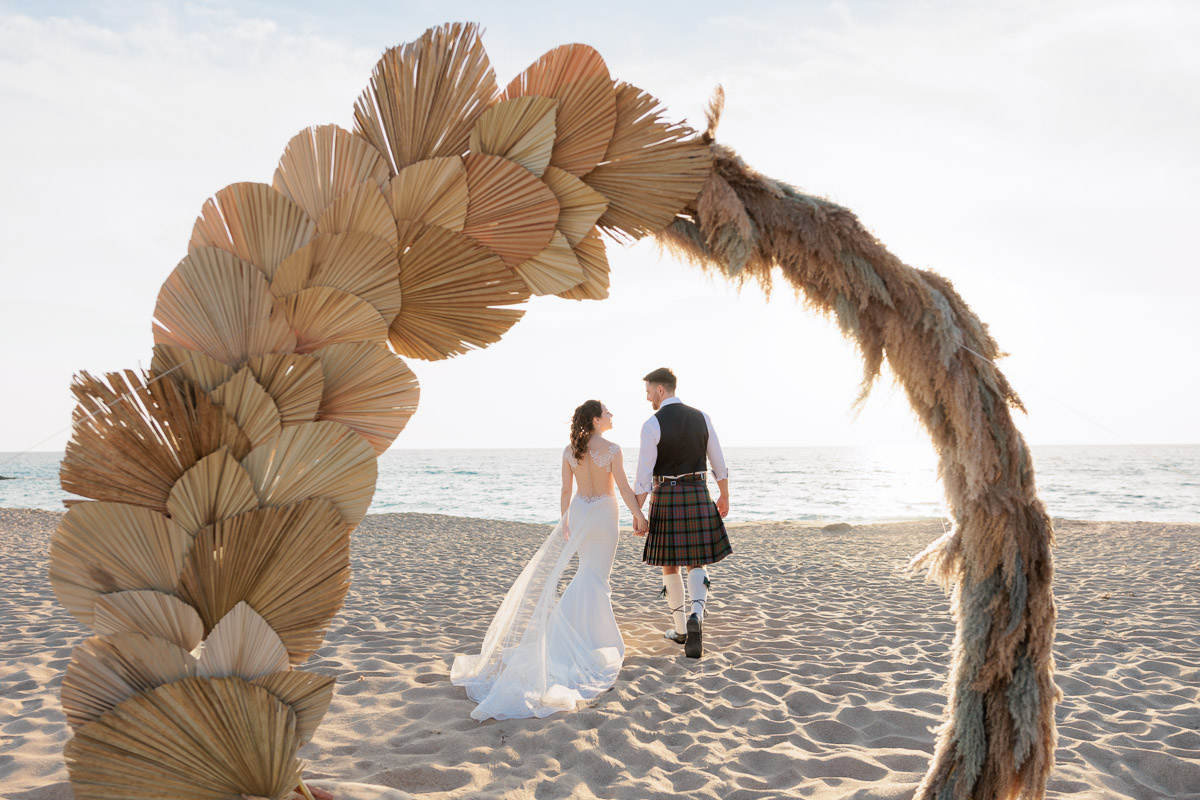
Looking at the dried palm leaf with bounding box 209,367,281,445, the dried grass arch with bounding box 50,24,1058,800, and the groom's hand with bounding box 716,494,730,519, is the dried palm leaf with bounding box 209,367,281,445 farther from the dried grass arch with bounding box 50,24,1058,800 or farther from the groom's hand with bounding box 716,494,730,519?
the groom's hand with bounding box 716,494,730,519

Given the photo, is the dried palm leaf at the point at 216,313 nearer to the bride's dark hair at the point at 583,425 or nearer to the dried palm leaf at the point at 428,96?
the dried palm leaf at the point at 428,96

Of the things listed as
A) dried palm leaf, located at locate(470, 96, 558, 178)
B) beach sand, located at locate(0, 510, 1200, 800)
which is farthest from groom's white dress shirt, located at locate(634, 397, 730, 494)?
dried palm leaf, located at locate(470, 96, 558, 178)

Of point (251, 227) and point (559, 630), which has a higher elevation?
point (251, 227)

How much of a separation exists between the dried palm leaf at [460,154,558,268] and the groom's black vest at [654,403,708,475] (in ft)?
9.15

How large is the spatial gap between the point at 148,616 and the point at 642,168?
1.58 m

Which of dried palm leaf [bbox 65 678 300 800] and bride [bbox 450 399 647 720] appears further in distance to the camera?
bride [bbox 450 399 647 720]

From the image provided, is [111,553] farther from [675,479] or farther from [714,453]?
[714,453]

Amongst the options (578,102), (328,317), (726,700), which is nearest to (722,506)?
(726,700)

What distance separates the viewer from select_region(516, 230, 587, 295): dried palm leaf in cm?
176

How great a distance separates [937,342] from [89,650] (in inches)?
84.1

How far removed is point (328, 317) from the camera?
1643 millimetres

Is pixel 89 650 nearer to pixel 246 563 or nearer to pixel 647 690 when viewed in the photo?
pixel 246 563

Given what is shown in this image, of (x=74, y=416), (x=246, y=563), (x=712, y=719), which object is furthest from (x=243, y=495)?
(x=712, y=719)

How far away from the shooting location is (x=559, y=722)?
10.7 ft
